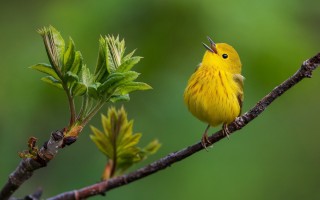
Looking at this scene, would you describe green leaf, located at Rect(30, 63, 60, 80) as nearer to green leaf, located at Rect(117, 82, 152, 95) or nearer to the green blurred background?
green leaf, located at Rect(117, 82, 152, 95)

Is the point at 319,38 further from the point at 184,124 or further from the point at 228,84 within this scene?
the point at 184,124

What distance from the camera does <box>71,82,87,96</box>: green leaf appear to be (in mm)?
1233

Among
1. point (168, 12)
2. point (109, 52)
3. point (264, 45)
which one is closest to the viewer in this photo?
point (109, 52)

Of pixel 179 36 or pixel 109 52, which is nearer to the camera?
pixel 109 52

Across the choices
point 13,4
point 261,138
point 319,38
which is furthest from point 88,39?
point 319,38

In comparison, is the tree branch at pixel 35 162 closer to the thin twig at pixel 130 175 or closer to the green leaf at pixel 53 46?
the thin twig at pixel 130 175

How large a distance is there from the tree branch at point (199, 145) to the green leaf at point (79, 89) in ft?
1.05

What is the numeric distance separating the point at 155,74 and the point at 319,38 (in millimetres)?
864

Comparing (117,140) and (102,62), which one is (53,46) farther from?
(117,140)

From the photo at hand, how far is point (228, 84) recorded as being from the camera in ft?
8.84

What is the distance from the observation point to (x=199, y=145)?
1.41 metres

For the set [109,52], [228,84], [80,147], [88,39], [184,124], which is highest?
[109,52]

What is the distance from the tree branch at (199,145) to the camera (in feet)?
4.07

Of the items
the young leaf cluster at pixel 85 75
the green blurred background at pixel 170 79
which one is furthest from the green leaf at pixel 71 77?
the green blurred background at pixel 170 79
